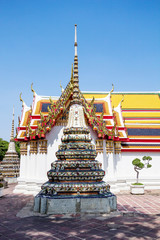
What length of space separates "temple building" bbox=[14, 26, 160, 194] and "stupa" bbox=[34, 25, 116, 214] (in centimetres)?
360

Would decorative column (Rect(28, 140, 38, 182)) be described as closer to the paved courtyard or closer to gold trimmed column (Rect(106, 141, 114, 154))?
gold trimmed column (Rect(106, 141, 114, 154))

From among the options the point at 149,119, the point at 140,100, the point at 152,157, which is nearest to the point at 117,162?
the point at 152,157

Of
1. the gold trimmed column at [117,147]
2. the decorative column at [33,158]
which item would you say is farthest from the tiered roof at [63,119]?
the decorative column at [33,158]

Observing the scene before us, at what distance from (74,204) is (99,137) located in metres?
6.79

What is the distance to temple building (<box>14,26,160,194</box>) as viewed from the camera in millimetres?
13320

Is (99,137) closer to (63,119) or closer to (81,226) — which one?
(63,119)

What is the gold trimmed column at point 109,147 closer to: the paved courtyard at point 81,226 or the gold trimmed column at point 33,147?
the gold trimmed column at point 33,147

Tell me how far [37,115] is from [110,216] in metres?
9.44

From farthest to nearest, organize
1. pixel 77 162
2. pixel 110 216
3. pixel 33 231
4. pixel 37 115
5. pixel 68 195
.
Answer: pixel 37 115 < pixel 77 162 < pixel 68 195 < pixel 110 216 < pixel 33 231

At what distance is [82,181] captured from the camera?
7.45 m

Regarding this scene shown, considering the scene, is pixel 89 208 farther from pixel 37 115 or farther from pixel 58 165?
pixel 37 115

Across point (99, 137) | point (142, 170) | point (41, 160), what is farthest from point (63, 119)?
point (142, 170)

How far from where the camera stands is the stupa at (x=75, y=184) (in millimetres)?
6945

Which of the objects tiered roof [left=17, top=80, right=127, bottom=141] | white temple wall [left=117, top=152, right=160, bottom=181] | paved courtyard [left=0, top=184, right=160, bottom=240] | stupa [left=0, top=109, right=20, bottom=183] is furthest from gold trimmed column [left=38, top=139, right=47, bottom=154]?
stupa [left=0, top=109, right=20, bottom=183]
